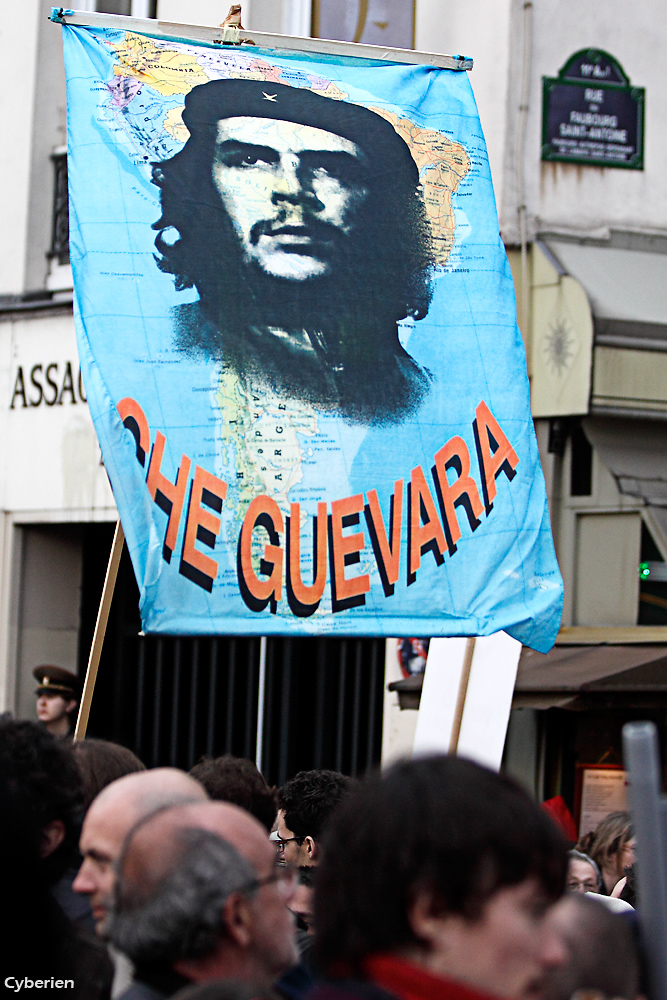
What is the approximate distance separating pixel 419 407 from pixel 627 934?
10.4ft

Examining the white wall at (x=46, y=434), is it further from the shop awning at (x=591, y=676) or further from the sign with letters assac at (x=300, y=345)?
the sign with letters assac at (x=300, y=345)

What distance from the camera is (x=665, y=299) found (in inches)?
393

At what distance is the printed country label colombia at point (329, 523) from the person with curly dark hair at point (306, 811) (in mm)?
542

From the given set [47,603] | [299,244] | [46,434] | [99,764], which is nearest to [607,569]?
[46,434]

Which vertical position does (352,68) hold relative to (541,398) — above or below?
above

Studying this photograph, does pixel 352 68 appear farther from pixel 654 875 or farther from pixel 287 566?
pixel 654 875

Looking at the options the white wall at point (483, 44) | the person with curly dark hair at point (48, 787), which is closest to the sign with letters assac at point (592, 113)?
the white wall at point (483, 44)

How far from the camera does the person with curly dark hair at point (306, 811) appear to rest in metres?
4.52

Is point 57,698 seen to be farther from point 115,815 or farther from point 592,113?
point 115,815

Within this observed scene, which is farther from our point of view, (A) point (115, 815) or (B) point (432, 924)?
(A) point (115, 815)

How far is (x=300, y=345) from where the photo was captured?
16.7ft

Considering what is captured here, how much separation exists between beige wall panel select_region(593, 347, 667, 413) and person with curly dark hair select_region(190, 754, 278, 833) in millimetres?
5824

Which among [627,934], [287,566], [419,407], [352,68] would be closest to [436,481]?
[419,407]

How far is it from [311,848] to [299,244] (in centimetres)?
212
